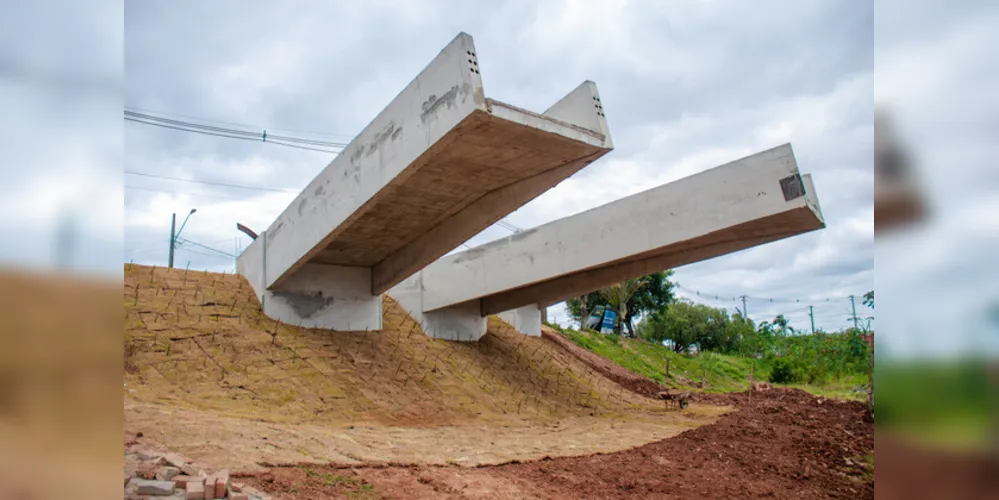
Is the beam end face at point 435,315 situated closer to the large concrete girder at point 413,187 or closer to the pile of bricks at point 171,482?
the large concrete girder at point 413,187

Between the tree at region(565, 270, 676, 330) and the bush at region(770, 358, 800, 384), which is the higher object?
the tree at region(565, 270, 676, 330)

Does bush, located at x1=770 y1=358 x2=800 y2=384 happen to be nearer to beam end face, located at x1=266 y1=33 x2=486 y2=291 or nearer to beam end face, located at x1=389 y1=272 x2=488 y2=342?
beam end face, located at x1=389 y1=272 x2=488 y2=342

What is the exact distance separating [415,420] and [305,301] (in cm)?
357

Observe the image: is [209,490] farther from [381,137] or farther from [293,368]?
[293,368]

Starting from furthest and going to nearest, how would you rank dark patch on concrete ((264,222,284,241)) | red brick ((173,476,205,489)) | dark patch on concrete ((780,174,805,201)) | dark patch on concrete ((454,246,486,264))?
dark patch on concrete ((454,246,486,264))
dark patch on concrete ((264,222,284,241))
dark patch on concrete ((780,174,805,201))
red brick ((173,476,205,489))

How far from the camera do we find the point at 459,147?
27.5 ft

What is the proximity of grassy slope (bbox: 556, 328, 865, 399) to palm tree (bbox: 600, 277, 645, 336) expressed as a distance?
3.15m

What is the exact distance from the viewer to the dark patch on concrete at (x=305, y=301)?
12.0 m

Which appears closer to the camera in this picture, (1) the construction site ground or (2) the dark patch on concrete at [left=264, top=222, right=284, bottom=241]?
(1) the construction site ground

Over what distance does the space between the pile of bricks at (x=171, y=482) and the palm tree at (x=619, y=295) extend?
24.5 metres

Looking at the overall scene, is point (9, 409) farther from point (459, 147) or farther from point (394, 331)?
point (394, 331)

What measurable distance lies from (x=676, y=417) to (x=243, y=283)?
9.49m

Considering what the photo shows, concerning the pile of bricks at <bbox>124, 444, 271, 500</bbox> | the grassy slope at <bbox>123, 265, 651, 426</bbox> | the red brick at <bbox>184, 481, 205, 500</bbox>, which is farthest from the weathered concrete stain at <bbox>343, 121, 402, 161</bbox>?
the red brick at <bbox>184, 481, 205, 500</bbox>

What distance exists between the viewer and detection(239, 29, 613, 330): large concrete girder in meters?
7.95
